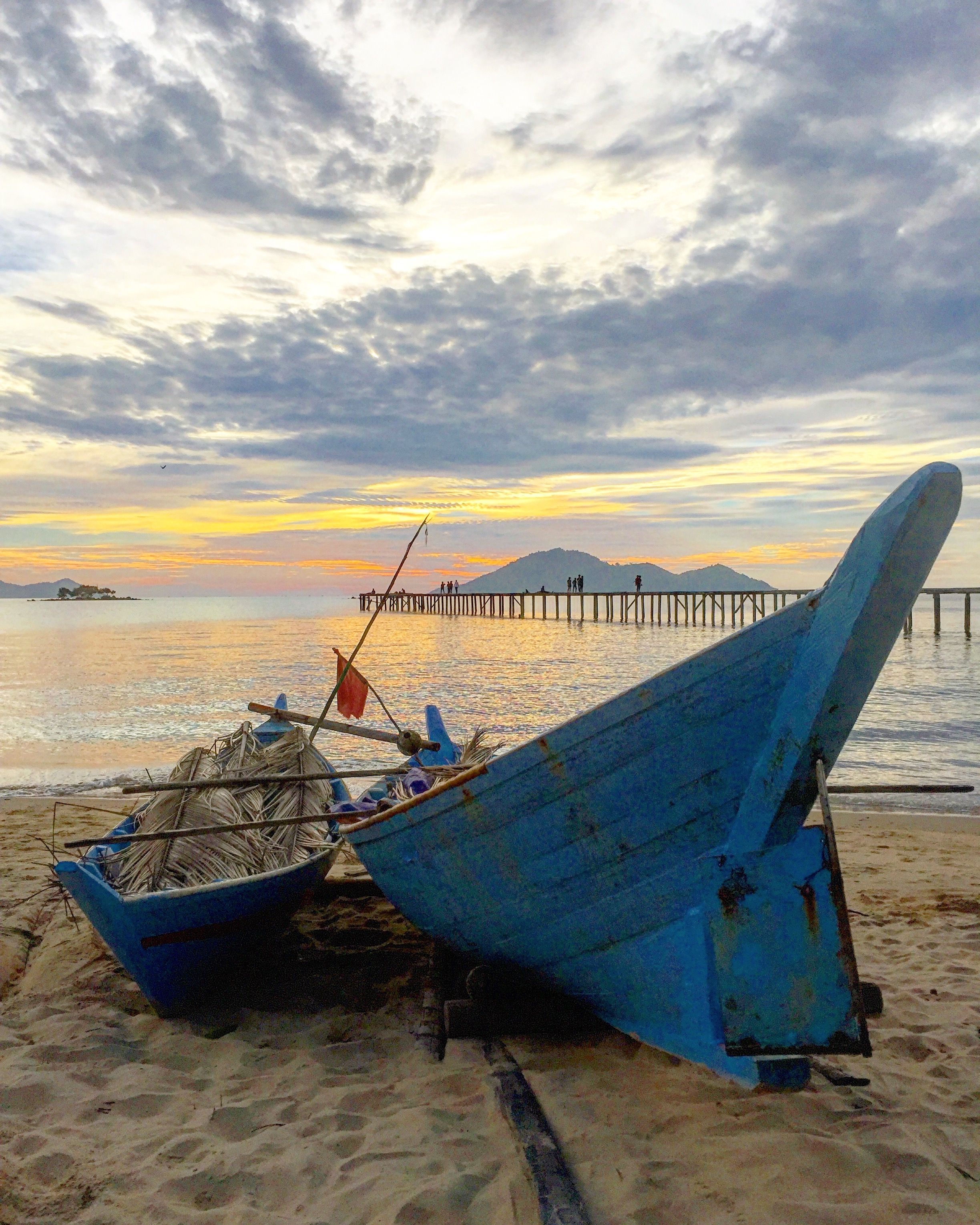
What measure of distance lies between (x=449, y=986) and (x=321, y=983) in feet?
2.71

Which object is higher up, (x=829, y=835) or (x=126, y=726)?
(x=829, y=835)

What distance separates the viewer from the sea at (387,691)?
1309 cm

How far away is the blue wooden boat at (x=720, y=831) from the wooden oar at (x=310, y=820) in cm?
5

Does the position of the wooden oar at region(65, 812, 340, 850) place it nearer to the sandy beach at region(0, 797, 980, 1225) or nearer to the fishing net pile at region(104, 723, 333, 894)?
the fishing net pile at region(104, 723, 333, 894)

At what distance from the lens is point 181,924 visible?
4.05 m

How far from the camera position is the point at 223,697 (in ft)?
72.1

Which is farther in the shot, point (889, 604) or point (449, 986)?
point (449, 986)

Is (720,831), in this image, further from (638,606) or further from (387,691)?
(638,606)

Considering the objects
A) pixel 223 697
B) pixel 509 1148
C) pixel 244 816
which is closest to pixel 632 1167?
pixel 509 1148

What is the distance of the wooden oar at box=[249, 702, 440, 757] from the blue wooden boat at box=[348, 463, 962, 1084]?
318cm

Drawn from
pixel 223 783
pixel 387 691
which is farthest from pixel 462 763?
pixel 387 691

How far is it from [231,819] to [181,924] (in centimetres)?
133

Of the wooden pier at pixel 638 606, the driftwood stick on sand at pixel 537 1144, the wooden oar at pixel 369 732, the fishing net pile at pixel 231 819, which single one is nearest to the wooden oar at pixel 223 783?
the fishing net pile at pixel 231 819

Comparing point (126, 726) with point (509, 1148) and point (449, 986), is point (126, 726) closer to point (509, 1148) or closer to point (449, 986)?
point (449, 986)
